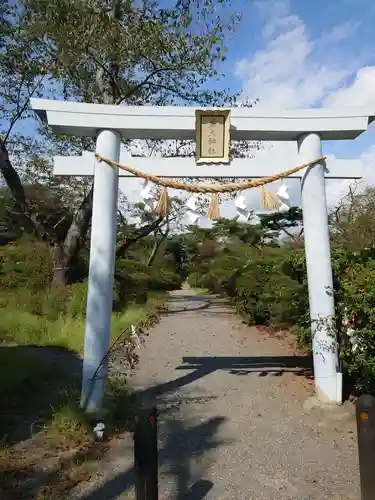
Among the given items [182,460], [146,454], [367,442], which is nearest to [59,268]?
[182,460]

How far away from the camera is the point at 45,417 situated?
16.3 ft

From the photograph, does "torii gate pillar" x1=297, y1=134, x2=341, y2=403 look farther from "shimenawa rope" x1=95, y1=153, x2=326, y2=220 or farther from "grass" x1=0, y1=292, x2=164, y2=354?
"grass" x1=0, y1=292, x2=164, y2=354

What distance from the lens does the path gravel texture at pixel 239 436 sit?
11.5 ft

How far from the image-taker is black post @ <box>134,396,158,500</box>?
8.81 feet

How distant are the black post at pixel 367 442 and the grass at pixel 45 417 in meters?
2.08

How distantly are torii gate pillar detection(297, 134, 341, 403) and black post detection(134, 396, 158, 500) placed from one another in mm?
3167

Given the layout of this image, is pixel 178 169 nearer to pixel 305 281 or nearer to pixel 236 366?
pixel 305 281

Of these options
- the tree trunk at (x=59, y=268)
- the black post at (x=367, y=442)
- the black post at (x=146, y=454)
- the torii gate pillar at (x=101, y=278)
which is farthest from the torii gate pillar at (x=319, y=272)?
the tree trunk at (x=59, y=268)

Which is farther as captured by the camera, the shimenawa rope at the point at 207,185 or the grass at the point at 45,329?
the grass at the point at 45,329

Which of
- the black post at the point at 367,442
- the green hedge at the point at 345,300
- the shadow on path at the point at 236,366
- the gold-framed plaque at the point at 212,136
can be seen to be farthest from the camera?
the shadow on path at the point at 236,366

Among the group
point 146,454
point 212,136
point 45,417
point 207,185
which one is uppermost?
point 212,136

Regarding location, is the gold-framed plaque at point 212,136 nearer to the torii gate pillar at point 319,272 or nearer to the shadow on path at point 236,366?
the torii gate pillar at point 319,272

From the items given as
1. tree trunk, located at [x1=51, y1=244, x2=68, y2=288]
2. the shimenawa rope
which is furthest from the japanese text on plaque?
tree trunk, located at [x1=51, y1=244, x2=68, y2=288]

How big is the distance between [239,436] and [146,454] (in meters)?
2.12
